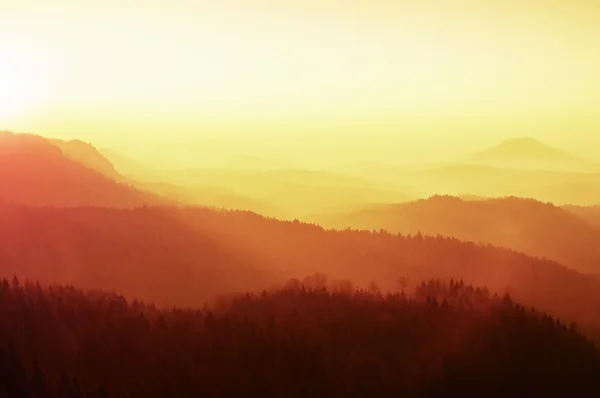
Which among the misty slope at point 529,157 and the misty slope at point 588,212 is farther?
the misty slope at point 529,157

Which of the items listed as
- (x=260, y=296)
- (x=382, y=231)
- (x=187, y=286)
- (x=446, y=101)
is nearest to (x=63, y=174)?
(x=187, y=286)

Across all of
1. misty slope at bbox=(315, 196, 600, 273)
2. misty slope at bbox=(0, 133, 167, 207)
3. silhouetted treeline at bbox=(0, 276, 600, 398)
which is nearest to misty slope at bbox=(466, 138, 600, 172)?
misty slope at bbox=(315, 196, 600, 273)

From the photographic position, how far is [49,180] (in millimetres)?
4074

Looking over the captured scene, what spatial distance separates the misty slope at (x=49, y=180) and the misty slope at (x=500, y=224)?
141 centimetres

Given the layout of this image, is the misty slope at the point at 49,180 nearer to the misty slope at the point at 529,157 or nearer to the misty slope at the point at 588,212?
the misty slope at the point at 529,157

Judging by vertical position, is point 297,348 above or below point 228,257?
below

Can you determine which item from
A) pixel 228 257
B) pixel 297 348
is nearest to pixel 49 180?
pixel 228 257

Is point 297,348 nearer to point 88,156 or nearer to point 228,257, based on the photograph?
point 228,257

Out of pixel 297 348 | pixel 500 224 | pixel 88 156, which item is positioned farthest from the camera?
pixel 88 156

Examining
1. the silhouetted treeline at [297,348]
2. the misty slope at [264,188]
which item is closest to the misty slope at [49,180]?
the misty slope at [264,188]

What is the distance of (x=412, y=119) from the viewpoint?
3928 millimetres

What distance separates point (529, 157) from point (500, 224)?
1.77ft

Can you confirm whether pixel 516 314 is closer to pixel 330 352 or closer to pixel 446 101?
pixel 330 352

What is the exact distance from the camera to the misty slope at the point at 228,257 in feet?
10.9
